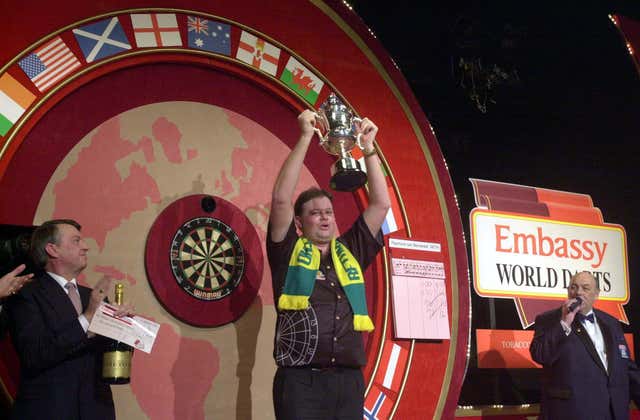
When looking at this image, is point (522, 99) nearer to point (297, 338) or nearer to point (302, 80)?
point (302, 80)

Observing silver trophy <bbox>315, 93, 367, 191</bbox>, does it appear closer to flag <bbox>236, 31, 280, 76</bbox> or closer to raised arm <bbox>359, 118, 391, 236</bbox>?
raised arm <bbox>359, 118, 391, 236</bbox>

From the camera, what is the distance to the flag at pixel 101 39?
10.9 ft

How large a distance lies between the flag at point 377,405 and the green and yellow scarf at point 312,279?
125 cm

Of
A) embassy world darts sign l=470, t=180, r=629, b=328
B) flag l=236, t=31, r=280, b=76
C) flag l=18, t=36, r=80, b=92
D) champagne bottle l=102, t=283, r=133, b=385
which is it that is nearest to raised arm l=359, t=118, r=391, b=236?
flag l=236, t=31, r=280, b=76

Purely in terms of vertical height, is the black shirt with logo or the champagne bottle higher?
the black shirt with logo

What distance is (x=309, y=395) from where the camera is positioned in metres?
2.68

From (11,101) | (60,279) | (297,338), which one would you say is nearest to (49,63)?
(11,101)

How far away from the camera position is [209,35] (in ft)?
12.0

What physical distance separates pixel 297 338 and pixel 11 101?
1.66m

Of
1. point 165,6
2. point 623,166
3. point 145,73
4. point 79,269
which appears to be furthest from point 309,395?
point 623,166

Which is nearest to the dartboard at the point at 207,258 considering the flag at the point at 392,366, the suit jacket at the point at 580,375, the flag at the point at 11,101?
the flag at the point at 11,101

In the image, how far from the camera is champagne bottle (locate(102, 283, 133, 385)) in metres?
2.66

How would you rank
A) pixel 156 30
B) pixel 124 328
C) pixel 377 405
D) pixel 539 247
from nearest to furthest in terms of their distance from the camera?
pixel 124 328 < pixel 156 30 < pixel 377 405 < pixel 539 247

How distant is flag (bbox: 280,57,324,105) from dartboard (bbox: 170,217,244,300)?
3.10ft
